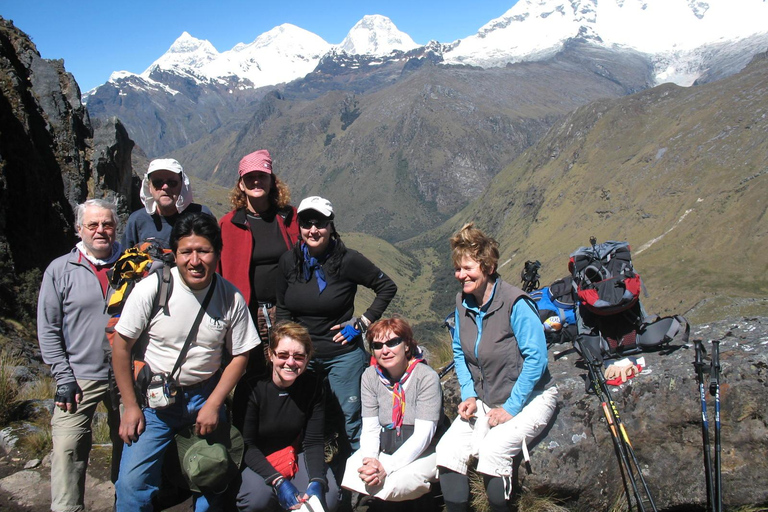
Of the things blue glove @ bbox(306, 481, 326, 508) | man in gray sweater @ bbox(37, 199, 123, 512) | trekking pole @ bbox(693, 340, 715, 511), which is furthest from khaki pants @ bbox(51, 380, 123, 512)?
trekking pole @ bbox(693, 340, 715, 511)

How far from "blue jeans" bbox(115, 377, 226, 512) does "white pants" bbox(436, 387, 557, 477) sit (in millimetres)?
2628

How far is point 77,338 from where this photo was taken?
578cm

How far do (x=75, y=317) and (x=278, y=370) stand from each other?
97.4 inches

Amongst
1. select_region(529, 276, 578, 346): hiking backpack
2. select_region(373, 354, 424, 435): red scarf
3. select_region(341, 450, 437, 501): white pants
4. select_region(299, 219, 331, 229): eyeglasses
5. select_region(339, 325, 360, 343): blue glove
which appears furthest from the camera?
select_region(529, 276, 578, 346): hiking backpack

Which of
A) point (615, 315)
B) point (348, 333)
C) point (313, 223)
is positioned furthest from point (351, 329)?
point (615, 315)

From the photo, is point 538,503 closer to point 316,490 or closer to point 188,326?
point 316,490

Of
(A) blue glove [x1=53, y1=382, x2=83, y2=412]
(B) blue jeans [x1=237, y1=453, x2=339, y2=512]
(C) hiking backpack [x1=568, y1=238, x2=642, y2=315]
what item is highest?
(C) hiking backpack [x1=568, y1=238, x2=642, y2=315]

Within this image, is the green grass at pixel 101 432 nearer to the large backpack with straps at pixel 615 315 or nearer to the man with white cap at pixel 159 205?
the man with white cap at pixel 159 205

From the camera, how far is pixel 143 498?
16.7 feet

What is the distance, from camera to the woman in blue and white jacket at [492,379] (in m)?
5.50

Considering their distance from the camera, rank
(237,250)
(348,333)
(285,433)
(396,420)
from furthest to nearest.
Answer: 1. (237,250)
2. (348,333)
3. (396,420)
4. (285,433)

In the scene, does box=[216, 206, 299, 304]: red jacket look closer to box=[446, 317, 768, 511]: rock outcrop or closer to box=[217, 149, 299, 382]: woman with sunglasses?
box=[217, 149, 299, 382]: woman with sunglasses

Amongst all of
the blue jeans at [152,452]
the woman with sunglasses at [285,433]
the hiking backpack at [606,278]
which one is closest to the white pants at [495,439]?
the woman with sunglasses at [285,433]

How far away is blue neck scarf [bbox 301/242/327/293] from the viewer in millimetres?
6367
